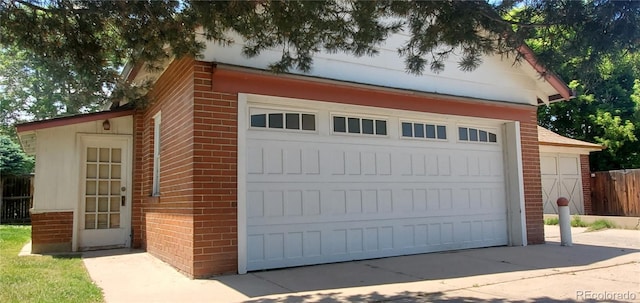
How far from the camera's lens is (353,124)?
8297mm

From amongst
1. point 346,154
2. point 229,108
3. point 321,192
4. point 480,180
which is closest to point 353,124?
point 346,154

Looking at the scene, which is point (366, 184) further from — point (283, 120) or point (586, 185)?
point (586, 185)

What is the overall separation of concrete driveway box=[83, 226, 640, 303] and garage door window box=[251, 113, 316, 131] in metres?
2.25

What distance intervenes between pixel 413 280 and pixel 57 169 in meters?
7.46

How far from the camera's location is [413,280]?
636cm

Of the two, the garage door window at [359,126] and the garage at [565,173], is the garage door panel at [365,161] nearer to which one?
the garage door window at [359,126]

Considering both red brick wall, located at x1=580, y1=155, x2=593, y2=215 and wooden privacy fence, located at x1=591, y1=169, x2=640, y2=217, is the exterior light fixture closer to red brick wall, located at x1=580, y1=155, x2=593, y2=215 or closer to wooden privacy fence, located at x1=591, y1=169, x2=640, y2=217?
red brick wall, located at x1=580, y1=155, x2=593, y2=215

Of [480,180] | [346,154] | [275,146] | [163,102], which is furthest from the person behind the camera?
[480,180]

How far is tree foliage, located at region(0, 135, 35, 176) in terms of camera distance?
2027 cm

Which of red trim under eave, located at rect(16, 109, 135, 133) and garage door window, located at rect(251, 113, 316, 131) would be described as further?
red trim under eave, located at rect(16, 109, 135, 133)

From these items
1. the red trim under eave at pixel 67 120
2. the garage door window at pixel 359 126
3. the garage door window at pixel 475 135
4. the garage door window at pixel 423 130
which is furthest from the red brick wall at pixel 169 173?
the garage door window at pixel 475 135

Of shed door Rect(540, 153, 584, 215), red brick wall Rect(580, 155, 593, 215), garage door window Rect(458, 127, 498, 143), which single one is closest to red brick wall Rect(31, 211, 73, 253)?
garage door window Rect(458, 127, 498, 143)

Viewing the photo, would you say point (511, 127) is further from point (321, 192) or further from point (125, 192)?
point (125, 192)

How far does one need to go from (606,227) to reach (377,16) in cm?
1165
